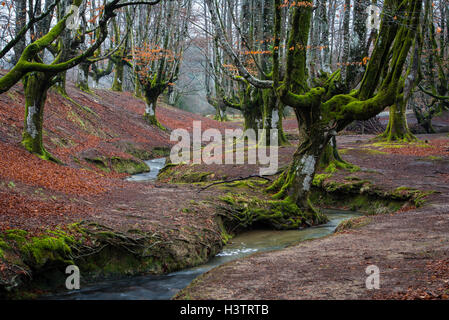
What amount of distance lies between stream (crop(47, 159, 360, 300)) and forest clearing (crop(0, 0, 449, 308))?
0.15ft

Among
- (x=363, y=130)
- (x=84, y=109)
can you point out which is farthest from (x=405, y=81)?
(x=84, y=109)

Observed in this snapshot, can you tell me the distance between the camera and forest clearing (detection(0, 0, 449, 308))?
5.73 meters

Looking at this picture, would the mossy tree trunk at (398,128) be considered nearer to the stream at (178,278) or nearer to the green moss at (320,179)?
the green moss at (320,179)

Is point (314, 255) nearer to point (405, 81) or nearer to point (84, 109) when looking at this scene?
point (405, 81)

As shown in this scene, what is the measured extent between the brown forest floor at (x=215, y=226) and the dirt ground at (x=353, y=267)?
0.05 feet

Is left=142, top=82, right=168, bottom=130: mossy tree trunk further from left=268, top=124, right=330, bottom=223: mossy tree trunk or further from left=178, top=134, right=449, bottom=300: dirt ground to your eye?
left=178, top=134, right=449, bottom=300: dirt ground

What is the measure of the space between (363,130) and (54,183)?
30091 mm

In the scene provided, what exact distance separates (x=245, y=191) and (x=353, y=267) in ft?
24.0

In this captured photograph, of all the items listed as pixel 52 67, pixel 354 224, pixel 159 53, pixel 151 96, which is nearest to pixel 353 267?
pixel 354 224

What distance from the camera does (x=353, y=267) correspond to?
5.54m

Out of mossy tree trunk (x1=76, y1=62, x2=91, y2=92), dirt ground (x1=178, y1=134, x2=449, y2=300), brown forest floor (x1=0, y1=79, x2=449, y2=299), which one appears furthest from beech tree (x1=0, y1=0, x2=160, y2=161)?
mossy tree trunk (x1=76, y1=62, x2=91, y2=92)

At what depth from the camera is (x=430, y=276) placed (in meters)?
4.60

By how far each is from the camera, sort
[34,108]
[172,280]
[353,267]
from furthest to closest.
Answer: [34,108] < [172,280] < [353,267]

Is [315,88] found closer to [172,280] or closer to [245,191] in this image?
[245,191]
